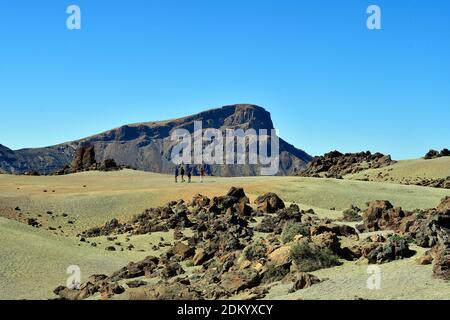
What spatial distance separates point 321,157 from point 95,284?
88.7m

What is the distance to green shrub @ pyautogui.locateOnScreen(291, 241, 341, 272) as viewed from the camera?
64.5ft

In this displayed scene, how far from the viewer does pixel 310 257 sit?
65.4 ft

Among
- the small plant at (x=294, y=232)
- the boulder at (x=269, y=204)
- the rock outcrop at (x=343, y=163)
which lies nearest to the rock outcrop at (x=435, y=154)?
the rock outcrop at (x=343, y=163)

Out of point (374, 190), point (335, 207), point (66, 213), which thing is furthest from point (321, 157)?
point (66, 213)

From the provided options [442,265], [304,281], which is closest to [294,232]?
[304,281]

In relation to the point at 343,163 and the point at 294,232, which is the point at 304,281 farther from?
the point at 343,163

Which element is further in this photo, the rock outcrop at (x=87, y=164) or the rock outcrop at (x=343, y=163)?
the rock outcrop at (x=343, y=163)

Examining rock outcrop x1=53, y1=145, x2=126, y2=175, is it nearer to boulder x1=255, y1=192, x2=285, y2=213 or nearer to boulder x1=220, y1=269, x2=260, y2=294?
boulder x1=255, y1=192, x2=285, y2=213

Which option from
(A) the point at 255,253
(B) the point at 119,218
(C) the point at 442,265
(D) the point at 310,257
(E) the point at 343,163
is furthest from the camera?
(E) the point at 343,163

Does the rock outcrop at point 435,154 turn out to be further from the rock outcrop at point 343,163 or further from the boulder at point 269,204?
the boulder at point 269,204

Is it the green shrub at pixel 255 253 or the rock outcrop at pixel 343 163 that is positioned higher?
the rock outcrop at pixel 343 163

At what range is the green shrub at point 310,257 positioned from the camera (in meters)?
19.7

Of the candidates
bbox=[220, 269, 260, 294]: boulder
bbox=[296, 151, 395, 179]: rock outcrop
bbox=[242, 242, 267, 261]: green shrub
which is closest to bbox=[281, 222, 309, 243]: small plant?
bbox=[242, 242, 267, 261]: green shrub
